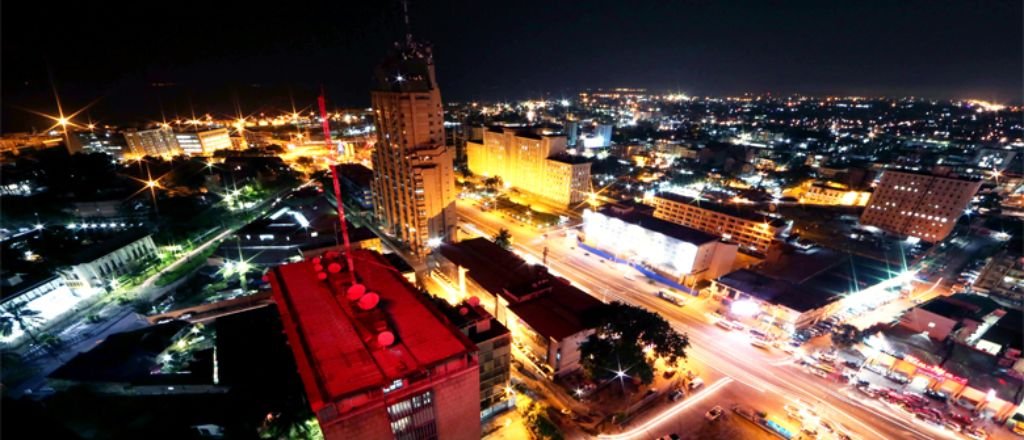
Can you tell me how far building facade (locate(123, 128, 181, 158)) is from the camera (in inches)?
3725

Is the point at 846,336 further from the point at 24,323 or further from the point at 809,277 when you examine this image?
the point at 24,323

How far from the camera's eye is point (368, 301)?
22000mm

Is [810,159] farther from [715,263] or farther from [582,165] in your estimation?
[715,263]

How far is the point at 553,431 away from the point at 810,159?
394 ft

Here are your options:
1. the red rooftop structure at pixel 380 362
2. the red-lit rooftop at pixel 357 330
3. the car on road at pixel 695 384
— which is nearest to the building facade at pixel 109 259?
the red-lit rooftop at pixel 357 330

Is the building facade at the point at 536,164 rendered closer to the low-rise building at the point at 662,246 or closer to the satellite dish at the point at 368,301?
the low-rise building at the point at 662,246

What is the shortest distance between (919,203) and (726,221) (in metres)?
32.6

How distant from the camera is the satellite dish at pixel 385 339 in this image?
63.3 feet

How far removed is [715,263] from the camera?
1847 inches

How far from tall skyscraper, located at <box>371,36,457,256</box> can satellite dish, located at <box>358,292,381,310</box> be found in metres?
27.6

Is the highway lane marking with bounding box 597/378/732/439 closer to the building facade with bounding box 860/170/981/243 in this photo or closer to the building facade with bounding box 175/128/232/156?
the building facade with bounding box 860/170/981/243

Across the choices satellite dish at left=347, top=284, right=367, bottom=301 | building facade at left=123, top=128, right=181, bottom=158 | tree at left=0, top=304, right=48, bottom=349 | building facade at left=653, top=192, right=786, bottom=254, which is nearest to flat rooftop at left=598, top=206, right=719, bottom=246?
building facade at left=653, top=192, right=786, bottom=254

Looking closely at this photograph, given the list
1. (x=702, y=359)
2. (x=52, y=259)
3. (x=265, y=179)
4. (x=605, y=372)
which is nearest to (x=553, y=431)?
(x=605, y=372)

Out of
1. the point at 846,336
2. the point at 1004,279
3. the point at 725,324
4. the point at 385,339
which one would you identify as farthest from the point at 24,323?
the point at 1004,279
